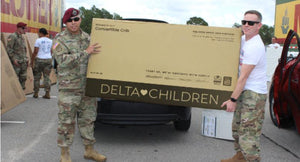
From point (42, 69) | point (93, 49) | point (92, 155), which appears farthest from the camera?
point (42, 69)

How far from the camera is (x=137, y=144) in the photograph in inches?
180

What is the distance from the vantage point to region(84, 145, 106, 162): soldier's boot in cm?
383

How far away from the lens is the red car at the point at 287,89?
4.36 meters

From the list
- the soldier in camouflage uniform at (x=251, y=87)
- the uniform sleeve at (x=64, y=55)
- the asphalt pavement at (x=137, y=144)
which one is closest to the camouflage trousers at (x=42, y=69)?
the asphalt pavement at (x=137, y=144)

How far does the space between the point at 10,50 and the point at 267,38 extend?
98.4m

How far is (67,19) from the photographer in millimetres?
3553

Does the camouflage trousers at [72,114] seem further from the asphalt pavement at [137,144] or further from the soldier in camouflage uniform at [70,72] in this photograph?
the asphalt pavement at [137,144]

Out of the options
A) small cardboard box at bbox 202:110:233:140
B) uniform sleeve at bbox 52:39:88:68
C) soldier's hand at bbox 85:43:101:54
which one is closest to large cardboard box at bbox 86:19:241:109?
soldier's hand at bbox 85:43:101:54

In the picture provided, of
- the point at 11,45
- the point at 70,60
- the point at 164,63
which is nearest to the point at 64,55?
the point at 70,60

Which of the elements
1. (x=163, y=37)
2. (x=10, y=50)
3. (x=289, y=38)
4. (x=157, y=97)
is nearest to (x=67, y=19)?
(x=163, y=37)

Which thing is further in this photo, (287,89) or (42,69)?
(42,69)

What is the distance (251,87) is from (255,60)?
1.01 ft

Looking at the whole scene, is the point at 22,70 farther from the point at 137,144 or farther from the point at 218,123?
the point at 218,123

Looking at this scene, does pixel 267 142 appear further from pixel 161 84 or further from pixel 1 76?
pixel 1 76
